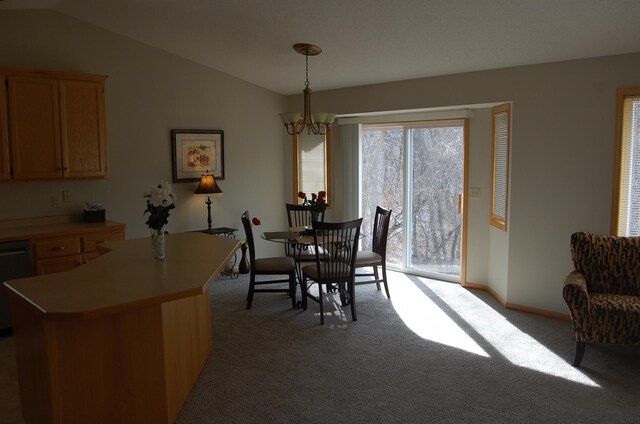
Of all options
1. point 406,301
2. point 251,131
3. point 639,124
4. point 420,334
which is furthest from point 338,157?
point 639,124

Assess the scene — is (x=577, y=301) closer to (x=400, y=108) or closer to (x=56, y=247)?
(x=400, y=108)

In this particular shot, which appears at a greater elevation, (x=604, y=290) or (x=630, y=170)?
(x=630, y=170)

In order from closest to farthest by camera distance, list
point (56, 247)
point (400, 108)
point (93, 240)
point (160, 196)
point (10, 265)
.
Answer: point (160, 196), point (10, 265), point (56, 247), point (93, 240), point (400, 108)

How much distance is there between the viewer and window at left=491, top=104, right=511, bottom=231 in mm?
4781

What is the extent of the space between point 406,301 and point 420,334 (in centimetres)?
91

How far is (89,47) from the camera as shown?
4676mm

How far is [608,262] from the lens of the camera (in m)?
3.77

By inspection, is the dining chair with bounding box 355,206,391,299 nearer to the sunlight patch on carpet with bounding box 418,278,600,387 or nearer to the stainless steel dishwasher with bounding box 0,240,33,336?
the sunlight patch on carpet with bounding box 418,278,600,387

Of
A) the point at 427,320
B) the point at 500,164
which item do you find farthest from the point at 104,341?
the point at 500,164

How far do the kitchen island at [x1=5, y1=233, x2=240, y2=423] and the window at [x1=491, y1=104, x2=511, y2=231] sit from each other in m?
3.25

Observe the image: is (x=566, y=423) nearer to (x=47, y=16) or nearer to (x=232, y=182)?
(x=232, y=182)

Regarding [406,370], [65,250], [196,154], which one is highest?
[196,154]

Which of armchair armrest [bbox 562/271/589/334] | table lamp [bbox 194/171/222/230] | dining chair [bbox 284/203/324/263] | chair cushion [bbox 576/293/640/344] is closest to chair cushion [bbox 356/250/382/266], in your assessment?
dining chair [bbox 284/203/324/263]

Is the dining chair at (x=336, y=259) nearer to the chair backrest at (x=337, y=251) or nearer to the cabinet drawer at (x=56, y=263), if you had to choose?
the chair backrest at (x=337, y=251)
